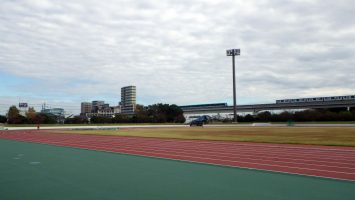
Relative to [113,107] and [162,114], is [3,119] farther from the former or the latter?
[113,107]

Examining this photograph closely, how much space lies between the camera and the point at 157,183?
28.1 feet

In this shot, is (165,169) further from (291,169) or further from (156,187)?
(291,169)

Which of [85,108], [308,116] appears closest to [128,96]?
[85,108]

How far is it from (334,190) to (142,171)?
5.10 m

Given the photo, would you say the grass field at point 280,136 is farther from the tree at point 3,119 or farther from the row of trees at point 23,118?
the tree at point 3,119

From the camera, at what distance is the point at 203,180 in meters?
8.97

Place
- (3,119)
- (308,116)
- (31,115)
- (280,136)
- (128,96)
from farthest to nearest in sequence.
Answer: (128,96)
(3,119)
(31,115)
(308,116)
(280,136)

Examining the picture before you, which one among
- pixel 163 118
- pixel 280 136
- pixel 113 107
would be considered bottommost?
pixel 280 136

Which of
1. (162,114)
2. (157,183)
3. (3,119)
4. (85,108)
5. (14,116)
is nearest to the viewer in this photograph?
(157,183)

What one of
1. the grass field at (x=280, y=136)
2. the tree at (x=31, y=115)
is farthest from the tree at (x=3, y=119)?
the grass field at (x=280, y=136)

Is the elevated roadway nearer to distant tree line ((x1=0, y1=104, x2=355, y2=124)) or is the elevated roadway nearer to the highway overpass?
the highway overpass

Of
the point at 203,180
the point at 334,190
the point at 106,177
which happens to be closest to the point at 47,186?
the point at 106,177

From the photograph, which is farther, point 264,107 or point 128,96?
point 128,96

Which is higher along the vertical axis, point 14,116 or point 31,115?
point 31,115
